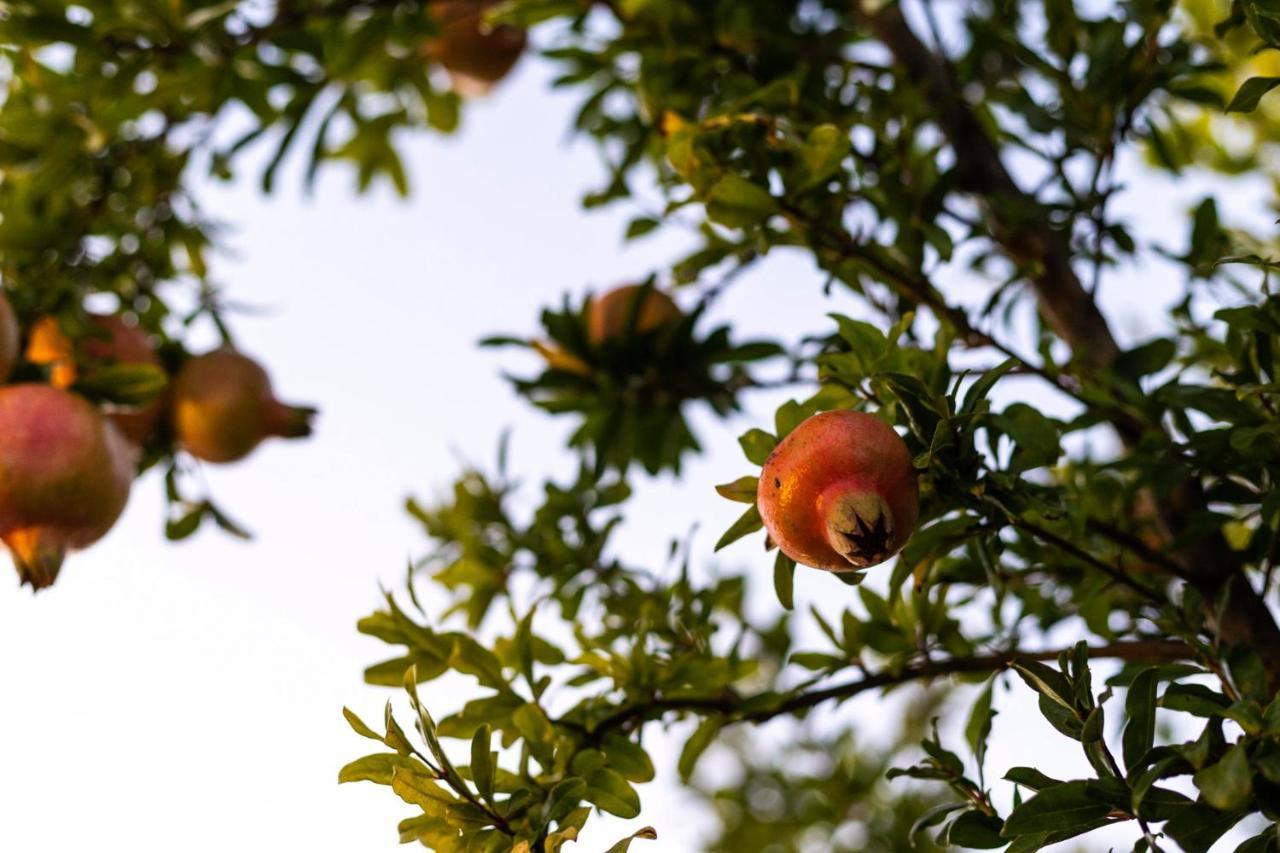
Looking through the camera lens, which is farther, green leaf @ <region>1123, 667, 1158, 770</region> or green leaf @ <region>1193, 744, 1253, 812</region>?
green leaf @ <region>1123, 667, 1158, 770</region>

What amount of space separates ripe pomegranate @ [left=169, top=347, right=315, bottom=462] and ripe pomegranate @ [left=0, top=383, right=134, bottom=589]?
0.32 meters

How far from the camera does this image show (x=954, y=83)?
1.91 meters

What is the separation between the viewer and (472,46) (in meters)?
2.48

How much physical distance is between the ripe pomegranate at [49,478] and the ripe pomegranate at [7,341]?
9 centimetres

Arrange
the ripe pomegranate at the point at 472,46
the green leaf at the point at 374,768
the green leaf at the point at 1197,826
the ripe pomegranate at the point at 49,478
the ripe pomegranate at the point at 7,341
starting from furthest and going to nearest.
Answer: the ripe pomegranate at the point at 472,46, the ripe pomegranate at the point at 7,341, the ripe pomegranate at the point at 49,478, the green leaf at the point at 374,768, the green leaf at the point at 1197,826

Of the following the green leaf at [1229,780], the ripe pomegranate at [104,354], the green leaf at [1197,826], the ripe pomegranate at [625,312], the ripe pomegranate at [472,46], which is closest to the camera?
the green leaf at [1229,780]

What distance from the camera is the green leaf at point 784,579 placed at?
3.65ft

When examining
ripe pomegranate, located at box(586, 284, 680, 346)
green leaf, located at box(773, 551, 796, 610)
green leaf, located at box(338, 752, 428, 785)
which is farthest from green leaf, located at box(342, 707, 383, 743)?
ripe pomegranate, located at box(586, 284, 680, 346)

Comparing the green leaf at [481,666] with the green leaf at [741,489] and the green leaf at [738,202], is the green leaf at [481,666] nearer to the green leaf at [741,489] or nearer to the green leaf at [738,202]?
the green leaf at [741,489]

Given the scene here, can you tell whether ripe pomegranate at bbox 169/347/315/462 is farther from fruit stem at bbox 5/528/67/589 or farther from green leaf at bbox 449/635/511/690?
green leaf at bbox 449/635/511/690

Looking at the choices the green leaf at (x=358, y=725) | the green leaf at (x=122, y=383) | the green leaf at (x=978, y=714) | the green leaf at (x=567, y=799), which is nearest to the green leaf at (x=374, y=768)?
the green leaf at (x=358, y=725)

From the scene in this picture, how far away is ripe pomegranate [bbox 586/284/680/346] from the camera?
1.90 meters

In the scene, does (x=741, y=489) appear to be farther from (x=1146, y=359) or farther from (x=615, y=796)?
(x=1146, y=359)

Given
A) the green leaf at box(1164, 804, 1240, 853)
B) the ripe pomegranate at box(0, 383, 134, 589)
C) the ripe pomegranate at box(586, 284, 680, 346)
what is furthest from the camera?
the ripe pomegranate at box(586, 284, 680, 346)
